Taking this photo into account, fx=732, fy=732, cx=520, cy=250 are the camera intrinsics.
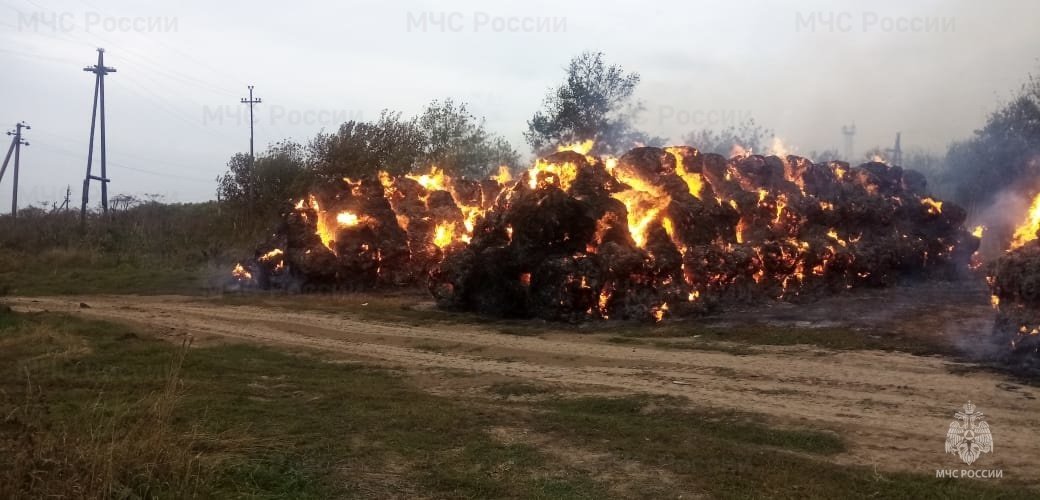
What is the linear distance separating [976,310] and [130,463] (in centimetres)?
1766

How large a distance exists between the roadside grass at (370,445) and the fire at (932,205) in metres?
19.5

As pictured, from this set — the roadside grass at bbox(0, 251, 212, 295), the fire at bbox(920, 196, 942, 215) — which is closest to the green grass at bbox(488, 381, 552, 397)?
the roadside grass at bbox(0, 251, 212, 295)

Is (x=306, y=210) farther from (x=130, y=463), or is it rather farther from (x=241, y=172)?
(x=130, y=463)

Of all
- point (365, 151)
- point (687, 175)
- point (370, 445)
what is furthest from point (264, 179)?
point (370, 445)

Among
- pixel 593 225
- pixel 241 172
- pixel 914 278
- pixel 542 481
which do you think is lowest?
pixel 542 481

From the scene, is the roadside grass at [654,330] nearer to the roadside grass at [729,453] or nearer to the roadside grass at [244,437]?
the roadside grass at [729,453]

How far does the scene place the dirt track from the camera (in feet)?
25.9

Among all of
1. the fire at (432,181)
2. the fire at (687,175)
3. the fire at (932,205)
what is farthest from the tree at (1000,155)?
the fire at (432,181)

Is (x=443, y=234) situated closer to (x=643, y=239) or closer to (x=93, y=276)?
(x=643, y=239)

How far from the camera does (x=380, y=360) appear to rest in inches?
525

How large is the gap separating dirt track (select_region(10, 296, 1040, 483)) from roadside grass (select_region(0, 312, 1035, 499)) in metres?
0.63

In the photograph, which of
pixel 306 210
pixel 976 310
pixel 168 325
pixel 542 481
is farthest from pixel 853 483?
pixel 306 210

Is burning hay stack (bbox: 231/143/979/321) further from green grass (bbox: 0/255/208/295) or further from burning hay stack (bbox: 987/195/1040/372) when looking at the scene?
burning hay stack (bbox: 987/195/1040/372)

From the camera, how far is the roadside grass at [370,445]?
5.94 m
